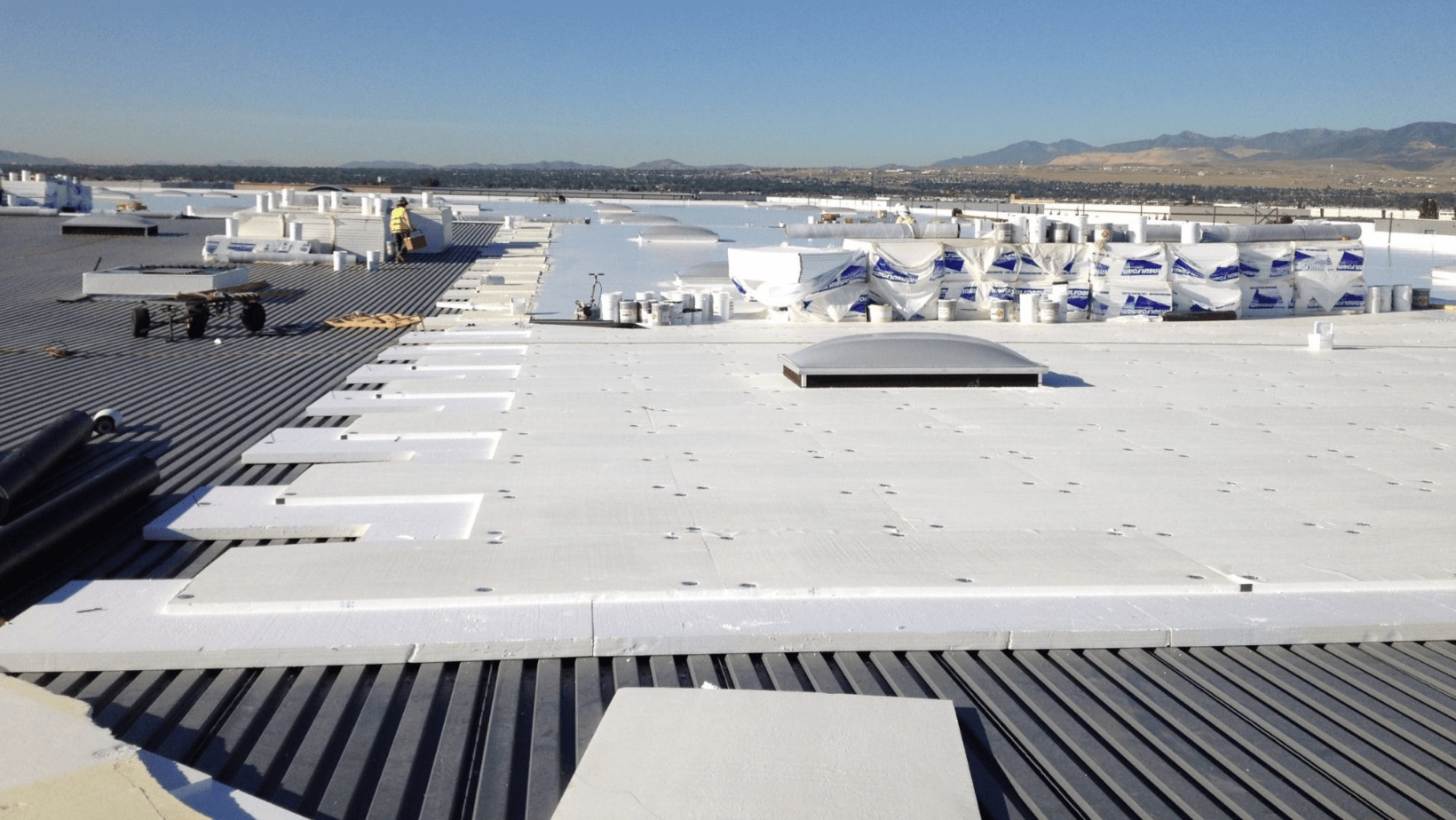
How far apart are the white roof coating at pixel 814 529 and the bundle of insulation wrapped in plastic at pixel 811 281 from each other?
24.5 ft

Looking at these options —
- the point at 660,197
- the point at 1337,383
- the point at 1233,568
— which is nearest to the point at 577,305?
the point at 1337,383

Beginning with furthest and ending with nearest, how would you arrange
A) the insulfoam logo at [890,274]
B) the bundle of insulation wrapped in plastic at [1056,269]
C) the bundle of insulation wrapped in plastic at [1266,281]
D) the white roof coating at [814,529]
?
the bundle of insulation wrapped in plastic at [1266,281] < the bundle of insulation wrapped in plastic at [1056,269] < the insulfoam logo at [890,274] < the white roof coating at [814,529]

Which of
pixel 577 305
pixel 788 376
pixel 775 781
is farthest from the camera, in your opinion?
pixel 577 305

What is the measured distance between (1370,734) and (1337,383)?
37.8ft

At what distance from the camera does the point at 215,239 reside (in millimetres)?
31500

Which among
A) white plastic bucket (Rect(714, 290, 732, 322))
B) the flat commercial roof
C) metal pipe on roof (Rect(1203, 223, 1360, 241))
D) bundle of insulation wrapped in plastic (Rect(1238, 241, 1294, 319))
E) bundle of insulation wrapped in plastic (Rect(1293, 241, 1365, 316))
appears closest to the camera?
the flat commercial roof

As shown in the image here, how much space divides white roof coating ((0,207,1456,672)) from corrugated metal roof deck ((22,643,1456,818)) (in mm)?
188

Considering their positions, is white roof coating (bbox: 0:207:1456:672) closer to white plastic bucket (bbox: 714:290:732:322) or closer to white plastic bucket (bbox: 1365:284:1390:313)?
white plastic bucket (bbox: 714:290:732:322)

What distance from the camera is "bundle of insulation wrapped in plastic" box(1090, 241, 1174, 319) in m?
23.6

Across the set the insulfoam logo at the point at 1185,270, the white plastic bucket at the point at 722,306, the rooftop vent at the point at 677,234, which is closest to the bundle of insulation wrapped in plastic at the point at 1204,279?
the insulfoam logo at the point at 1185,270

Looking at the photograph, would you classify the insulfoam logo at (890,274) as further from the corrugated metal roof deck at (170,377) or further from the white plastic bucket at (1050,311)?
the corrugated metal roof deck at (170,377)

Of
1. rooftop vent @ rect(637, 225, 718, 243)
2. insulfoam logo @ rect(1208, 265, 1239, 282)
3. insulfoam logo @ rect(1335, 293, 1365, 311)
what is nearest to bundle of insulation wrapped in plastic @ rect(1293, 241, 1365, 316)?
insulfoam logo @ rect(1335, 293, 1365, 311)

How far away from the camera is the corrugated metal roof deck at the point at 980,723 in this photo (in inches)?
185

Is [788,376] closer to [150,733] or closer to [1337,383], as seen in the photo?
[1337,383]
